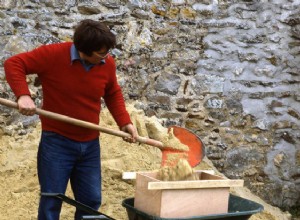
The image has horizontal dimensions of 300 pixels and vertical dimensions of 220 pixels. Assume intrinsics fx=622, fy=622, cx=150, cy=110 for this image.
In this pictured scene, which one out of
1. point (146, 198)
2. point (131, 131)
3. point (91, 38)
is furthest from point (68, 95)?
point (146, 198)

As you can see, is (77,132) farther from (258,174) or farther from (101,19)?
(258,174)

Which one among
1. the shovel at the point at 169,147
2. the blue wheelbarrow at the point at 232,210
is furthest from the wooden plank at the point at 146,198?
the shovel at the point at 169,147

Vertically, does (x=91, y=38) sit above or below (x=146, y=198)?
above

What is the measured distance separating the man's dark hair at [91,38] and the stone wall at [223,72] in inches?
72.7

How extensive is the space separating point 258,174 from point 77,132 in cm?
289

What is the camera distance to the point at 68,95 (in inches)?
160

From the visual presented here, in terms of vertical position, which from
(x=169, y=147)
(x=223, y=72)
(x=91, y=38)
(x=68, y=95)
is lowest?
(x=169, y=147)

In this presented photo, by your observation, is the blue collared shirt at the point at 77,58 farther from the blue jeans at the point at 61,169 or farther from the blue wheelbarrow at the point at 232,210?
the blue wheelbarrow at the point at 232,210

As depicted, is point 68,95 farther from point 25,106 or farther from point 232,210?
point 232,210

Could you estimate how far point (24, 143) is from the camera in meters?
5.46

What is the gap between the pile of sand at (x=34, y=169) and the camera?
5172 mm

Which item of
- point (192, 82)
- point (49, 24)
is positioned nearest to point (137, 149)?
point (192, 82)

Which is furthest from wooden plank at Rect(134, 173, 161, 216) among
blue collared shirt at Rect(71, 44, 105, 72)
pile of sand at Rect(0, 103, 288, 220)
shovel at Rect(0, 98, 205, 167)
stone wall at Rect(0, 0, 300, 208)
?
stone wall at Rect(0, 0, 300, 208)

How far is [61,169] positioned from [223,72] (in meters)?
2.74
